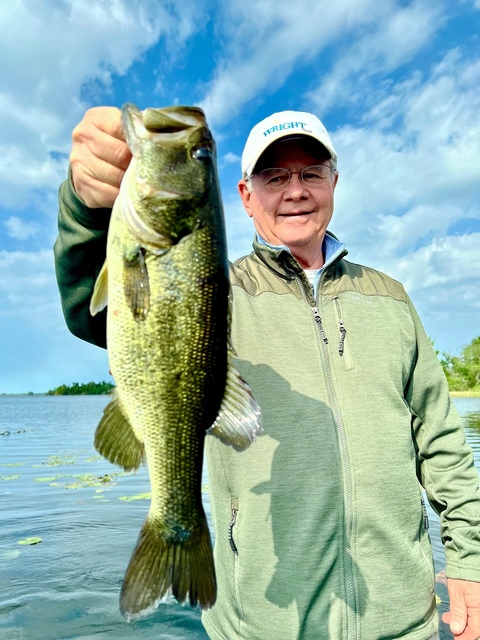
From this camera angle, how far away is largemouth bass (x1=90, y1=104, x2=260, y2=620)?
6.64 ft

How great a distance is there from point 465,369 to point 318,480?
263 feet

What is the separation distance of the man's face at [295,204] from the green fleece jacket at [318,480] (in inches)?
12.2

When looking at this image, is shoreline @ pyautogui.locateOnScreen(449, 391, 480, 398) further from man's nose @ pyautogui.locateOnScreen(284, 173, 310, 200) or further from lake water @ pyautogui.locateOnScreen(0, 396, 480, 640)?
man's nose @ pyautogui.locateOnScreen(284, 173, 310, 200)

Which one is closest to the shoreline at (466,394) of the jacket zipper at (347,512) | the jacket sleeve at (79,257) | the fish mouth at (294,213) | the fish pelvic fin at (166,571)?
the fish mouth at (294,213)

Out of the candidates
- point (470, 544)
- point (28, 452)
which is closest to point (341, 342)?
point (470, 544)

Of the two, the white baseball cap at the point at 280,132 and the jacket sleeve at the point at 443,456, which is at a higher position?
the white baseball cap at the point at 280,132

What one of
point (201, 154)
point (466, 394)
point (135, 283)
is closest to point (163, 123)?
point (201, 154)

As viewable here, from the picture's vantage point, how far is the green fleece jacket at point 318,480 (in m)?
2.87

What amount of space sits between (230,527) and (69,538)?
282 inches

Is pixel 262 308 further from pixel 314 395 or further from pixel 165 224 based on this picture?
pixel 165 224

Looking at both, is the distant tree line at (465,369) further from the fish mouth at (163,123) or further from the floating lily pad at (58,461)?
the fish mouth at (163,123)

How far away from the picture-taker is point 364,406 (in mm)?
3164

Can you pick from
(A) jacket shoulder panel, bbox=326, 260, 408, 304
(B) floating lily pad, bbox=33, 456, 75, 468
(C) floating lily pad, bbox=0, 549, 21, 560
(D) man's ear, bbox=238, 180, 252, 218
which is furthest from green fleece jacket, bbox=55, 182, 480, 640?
(B) floating lily pad, bbox=33, 456, 75, 468

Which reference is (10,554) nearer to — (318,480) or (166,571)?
(318,480)
